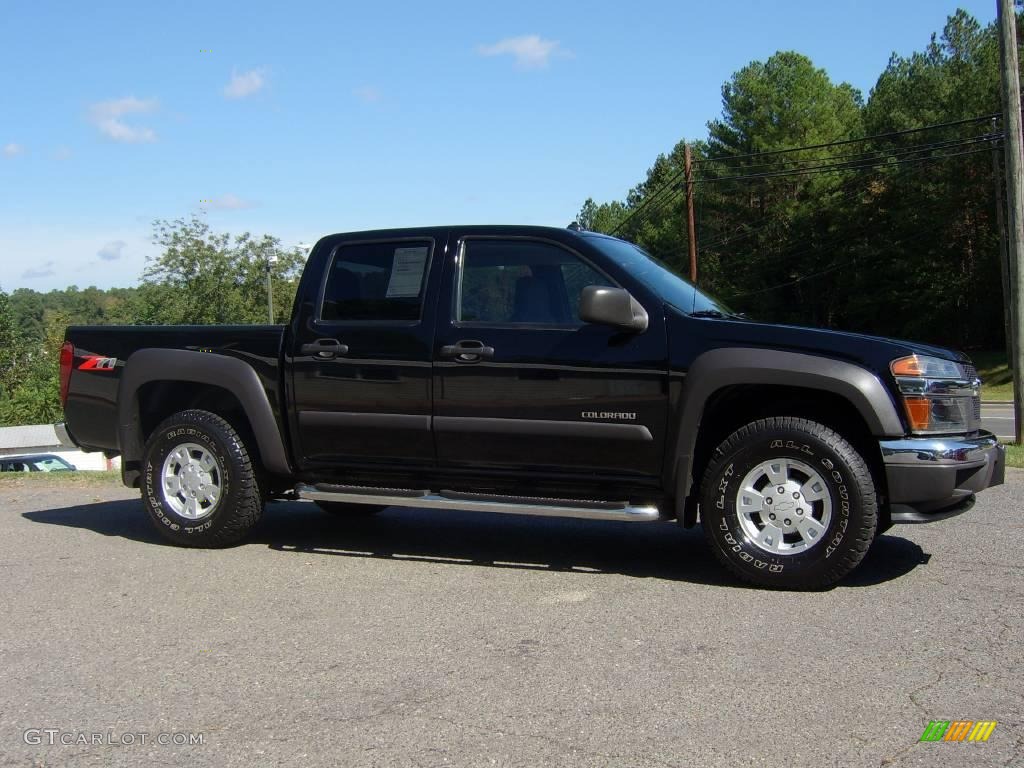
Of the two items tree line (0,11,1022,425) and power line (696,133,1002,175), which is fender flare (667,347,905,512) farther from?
power line (696,133,1002,175)

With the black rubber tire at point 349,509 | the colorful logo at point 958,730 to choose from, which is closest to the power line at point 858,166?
the black rubber tire at point 349,509

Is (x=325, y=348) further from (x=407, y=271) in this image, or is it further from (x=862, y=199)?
(x=862, y=199)

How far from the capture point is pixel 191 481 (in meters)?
6.33

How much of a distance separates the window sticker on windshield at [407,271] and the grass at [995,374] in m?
34.8

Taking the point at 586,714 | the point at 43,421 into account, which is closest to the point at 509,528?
the point at 586,714

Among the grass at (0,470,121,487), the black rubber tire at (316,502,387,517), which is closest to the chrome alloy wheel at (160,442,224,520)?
the black rubber tire at (316,502,387,517)

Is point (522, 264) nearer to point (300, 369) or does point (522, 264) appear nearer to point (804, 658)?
point (300, 369)

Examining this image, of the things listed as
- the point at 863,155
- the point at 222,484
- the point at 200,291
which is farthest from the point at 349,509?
the point at 863,155

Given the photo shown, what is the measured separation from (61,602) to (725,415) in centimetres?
357

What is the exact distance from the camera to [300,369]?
603cm

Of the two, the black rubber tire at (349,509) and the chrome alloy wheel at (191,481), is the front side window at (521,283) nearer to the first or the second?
the chrome alloy wheel at (191,481)

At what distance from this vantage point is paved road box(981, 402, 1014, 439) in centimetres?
2085

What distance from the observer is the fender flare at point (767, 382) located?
4832 mm

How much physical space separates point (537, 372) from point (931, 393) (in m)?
1.97
